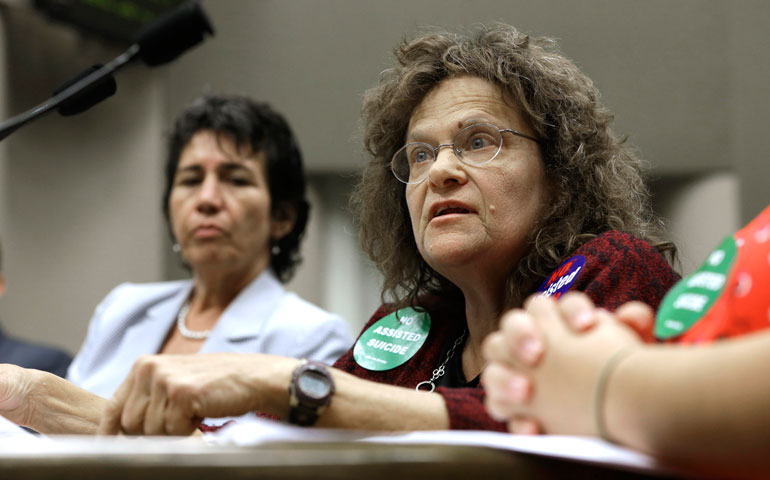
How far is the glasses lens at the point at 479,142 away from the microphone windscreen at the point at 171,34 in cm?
56

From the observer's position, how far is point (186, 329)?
8.35 feet

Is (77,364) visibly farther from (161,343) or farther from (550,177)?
(550,177)

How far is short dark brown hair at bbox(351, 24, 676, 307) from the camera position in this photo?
57.8 inches

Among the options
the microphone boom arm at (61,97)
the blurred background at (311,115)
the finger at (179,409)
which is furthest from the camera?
the blurred background at (311,115)

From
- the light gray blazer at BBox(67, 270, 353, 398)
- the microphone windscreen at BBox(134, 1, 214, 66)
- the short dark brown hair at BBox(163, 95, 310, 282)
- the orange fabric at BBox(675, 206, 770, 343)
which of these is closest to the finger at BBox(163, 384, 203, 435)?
the orange fabric at BBox(675, 206, 770, 343)

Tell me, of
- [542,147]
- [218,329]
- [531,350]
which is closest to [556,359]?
[531,350]

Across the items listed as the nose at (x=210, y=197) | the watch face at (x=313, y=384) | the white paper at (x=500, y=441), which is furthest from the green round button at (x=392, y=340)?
the nose at (x=210, y=197)

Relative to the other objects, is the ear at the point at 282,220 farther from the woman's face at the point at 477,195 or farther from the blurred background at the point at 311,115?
the blurred background at the point at 311,115

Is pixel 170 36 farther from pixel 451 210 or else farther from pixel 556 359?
pixel 556 359

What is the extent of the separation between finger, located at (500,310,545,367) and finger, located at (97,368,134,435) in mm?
432

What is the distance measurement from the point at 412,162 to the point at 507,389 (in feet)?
3.15

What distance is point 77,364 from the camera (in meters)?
2.60

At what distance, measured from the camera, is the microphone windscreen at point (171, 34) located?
5.08ft

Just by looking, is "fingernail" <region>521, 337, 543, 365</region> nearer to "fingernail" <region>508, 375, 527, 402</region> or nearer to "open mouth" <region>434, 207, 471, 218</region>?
"fingernail" <region>508, 375, 527, 402</region>
